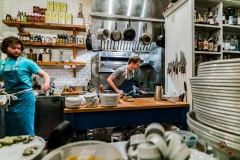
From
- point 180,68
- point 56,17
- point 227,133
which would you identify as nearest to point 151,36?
point 180,68

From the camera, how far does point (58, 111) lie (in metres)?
3.19

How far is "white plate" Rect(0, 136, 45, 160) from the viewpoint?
2.18 feet

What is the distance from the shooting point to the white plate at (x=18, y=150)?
666mm

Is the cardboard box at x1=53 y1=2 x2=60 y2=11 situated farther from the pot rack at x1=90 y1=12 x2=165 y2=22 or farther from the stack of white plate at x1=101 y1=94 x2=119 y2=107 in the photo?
the stack of white plate at x1=101 y1=94 x2=119 y2=107

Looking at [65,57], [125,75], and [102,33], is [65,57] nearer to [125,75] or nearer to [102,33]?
[102,33]

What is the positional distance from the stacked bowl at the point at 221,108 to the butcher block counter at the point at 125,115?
1249 millimetres

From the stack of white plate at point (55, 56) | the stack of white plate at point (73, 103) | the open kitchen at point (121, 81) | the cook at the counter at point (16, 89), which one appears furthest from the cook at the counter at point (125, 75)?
the stack of white plate at point (55, 56)

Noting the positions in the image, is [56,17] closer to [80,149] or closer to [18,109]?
[18,109]

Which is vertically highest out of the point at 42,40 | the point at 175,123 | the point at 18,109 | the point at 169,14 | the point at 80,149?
the point at 169,14

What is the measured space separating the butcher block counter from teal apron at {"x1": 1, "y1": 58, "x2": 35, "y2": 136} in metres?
0.74

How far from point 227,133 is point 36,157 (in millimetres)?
836

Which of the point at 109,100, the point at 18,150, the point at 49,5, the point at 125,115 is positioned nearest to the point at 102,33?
the point at 49,5

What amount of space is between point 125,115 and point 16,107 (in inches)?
59.7

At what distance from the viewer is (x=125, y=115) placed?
1998 millimetres
